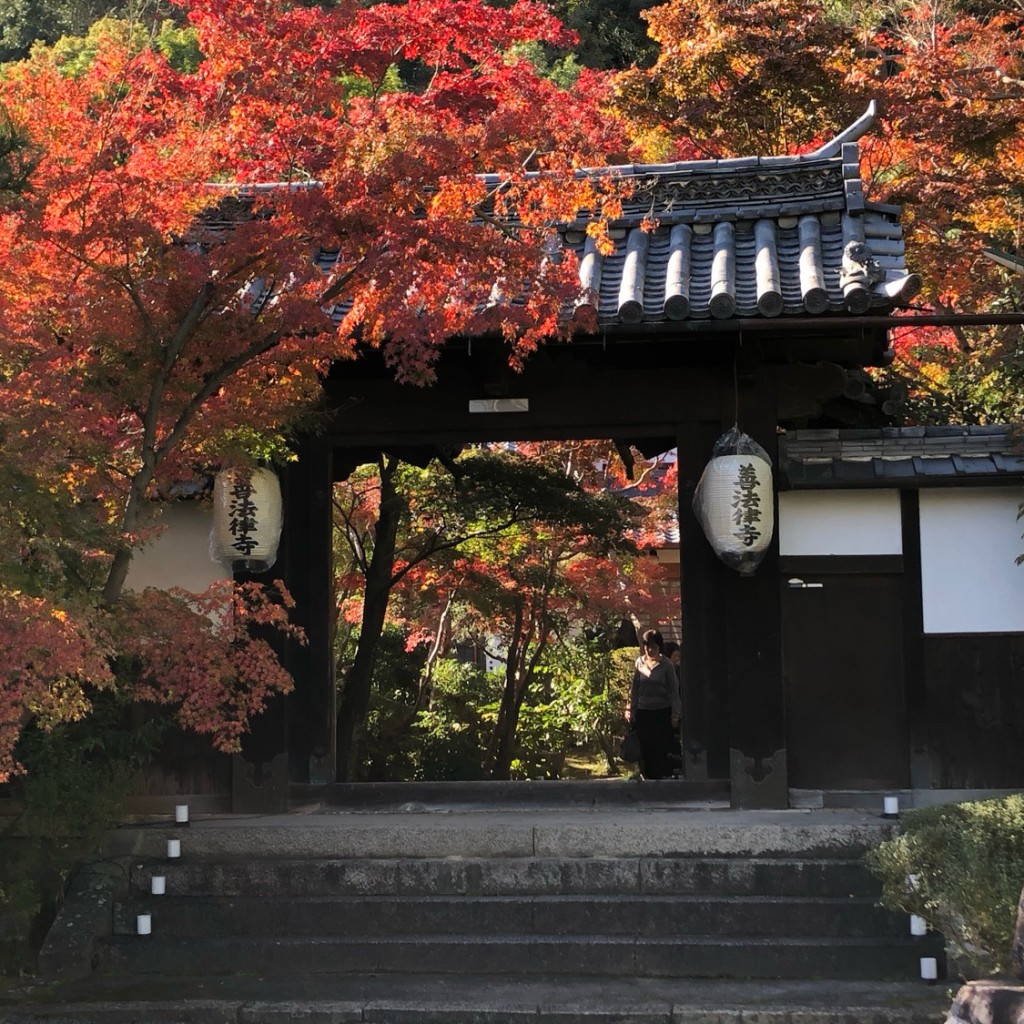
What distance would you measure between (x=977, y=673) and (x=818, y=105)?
9175 millimetres

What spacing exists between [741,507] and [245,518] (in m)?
3.77

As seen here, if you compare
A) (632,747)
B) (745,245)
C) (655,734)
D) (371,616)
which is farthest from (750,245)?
(371,616)

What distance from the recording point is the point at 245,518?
31.6ft

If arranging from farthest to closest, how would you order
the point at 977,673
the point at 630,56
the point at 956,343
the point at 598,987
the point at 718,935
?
1. the point at 630,56
2. the point at 956,343
3. the point at 977,673
4. the point at 718,935
5. the point at 598,987

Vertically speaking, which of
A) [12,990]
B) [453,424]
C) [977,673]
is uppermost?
[453,424]

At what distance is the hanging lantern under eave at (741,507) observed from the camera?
939 cm

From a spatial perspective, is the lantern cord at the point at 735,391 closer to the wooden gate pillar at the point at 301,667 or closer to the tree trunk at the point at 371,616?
the wooden gate pillar at the point at 301,667

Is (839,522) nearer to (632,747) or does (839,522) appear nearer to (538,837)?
(538,837)

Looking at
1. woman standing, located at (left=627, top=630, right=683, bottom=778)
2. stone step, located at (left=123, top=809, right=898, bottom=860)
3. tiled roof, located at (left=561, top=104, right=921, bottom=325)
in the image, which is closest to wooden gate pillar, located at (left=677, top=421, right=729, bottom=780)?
stone step, located at (left=123, top=809, right=898, bottom=860)

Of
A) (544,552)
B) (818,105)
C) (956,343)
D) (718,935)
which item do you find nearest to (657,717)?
(544,552)

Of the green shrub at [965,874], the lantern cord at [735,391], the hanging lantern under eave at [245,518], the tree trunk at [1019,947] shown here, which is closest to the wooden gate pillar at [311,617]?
the hanging lantern under eave at [245,518]

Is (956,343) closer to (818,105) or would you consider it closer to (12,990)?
(818,105)

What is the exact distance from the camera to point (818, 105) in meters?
16.2

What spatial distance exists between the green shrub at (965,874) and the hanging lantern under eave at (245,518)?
5.01m
